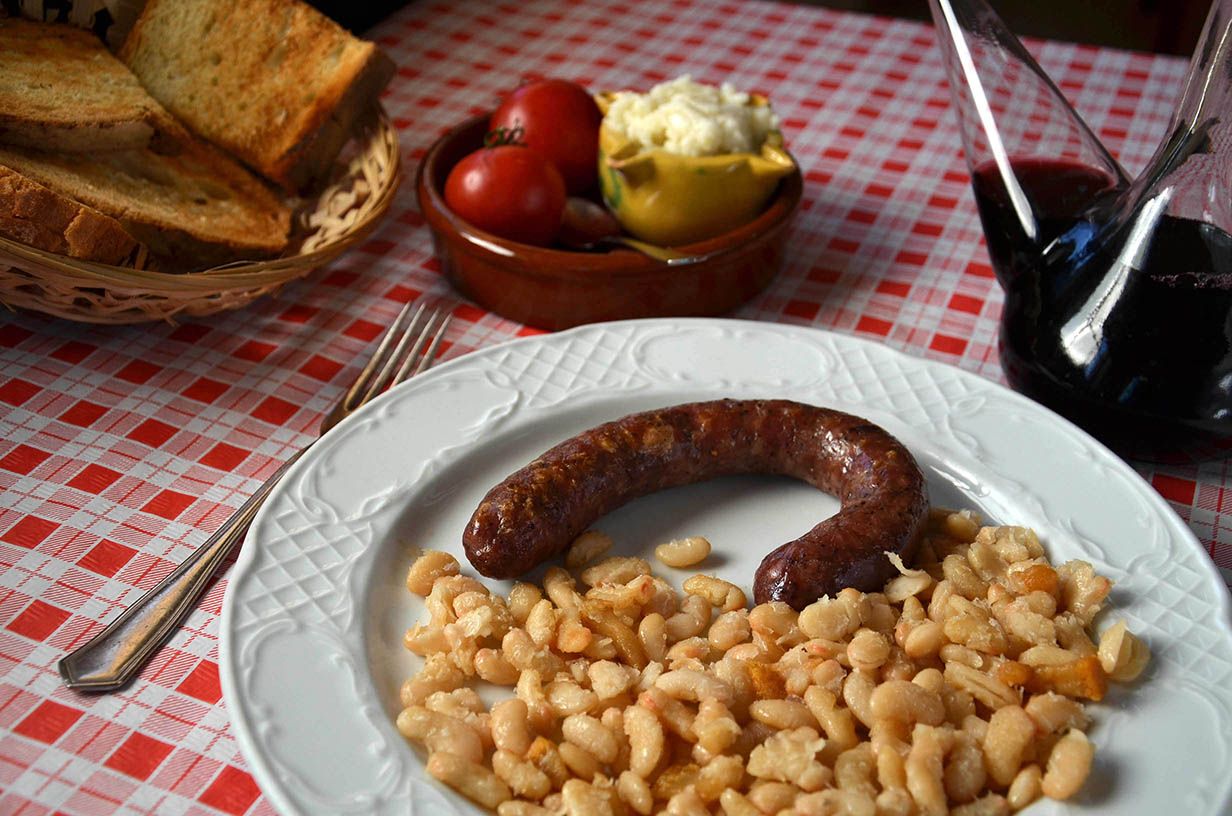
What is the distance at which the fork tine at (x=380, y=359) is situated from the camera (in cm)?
176

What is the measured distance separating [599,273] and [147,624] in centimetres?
87

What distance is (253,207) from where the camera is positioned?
2059mm

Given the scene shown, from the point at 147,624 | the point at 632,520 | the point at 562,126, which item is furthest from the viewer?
the point at 562,126

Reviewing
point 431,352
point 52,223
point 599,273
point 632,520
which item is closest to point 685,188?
point 599,273

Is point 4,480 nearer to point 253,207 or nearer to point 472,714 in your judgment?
point 253,207

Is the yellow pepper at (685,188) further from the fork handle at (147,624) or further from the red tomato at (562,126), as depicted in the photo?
the fork handle at (147,624)

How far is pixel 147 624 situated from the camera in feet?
4.47

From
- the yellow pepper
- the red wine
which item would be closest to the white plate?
the red wine

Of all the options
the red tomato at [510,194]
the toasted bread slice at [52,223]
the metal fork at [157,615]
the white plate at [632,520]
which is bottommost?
the white plate at [632,520]

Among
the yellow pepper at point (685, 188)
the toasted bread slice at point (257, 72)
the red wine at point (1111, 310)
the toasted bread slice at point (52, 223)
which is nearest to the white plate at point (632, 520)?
the red wine at point (1111, 310)

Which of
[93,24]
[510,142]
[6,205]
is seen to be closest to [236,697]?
[6,205]

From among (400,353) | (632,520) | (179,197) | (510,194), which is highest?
(179,197)

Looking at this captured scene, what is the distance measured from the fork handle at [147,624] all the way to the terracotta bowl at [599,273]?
0.60 m

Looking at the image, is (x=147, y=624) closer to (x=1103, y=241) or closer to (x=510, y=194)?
(x=510, y=194)
